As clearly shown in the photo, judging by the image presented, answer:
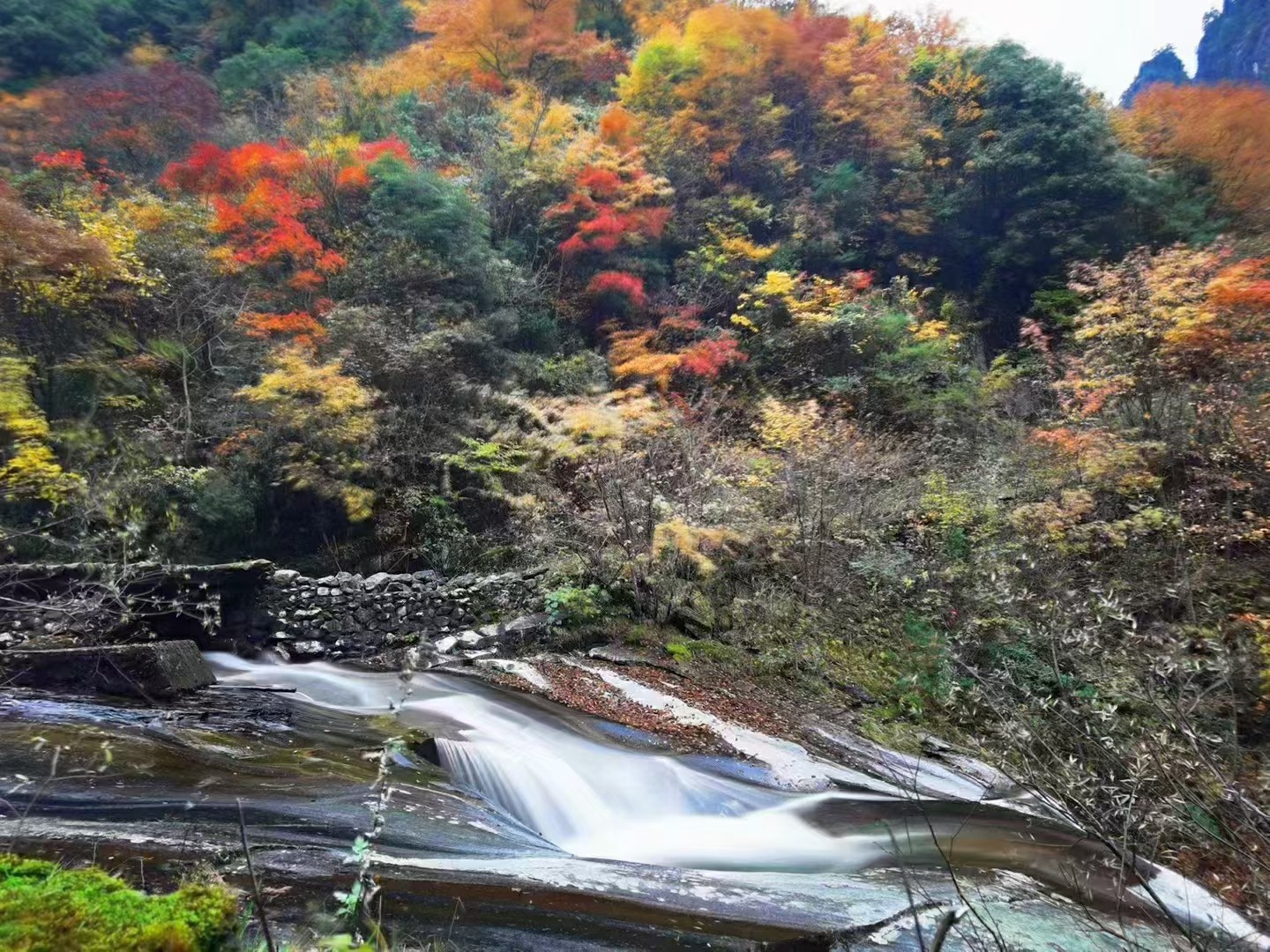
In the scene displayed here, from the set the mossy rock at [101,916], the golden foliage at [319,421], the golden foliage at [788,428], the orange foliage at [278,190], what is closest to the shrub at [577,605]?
the golden foliage at [788,428]

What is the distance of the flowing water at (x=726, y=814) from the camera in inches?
173

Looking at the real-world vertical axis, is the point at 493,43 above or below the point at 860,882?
above

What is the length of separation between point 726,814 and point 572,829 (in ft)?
4.13

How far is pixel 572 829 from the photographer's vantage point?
5.06m

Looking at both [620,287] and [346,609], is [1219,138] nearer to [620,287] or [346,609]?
[620,287]

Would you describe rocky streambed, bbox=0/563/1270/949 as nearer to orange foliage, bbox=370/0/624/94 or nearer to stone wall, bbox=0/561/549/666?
stone wall, bbox=0/561/549/666

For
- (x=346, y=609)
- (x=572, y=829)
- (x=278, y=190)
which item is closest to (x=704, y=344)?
(x=346, y=609)

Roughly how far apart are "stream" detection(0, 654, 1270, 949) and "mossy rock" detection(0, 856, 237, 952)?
528 mm

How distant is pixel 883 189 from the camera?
1777 cm

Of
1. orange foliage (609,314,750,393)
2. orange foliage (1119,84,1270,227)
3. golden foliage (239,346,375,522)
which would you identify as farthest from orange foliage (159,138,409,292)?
orange foliage (1119,84,1270,227)

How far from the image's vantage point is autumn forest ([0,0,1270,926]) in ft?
25.9

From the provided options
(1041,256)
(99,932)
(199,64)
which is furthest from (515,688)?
(199,64)

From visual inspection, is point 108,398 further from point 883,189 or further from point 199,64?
point 883,189

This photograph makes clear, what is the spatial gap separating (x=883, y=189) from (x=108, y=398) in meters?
18.2
